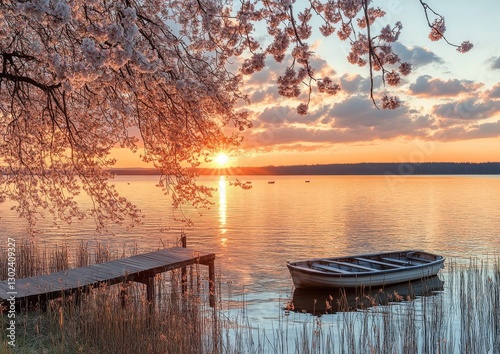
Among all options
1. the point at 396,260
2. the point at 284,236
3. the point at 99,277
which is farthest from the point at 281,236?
the point at 99,277

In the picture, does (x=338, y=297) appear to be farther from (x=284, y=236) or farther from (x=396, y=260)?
(x=284, y=236)

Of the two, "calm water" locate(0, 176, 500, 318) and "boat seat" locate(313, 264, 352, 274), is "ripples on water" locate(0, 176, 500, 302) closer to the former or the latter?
"calm water" locate(0, 176, 500, 318)

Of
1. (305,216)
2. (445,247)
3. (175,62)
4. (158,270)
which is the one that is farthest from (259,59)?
(305,216)

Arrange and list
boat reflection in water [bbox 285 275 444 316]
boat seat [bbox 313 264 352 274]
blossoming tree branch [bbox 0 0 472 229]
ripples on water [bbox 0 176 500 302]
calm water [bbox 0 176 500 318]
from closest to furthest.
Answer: blossoming tree branch [bbox 0 0 472 229] → boat reflection in water [bbox 285 275 444 316] → boat seat [bbox 313 264 352 274] → calm water [bbox 0 176 500 318] → ripples on water [bbox 0 176 500 302]

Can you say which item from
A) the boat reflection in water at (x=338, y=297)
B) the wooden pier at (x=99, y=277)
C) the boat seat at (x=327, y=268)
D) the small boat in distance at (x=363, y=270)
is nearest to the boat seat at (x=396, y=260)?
the small boat in distance at (x=363, y=270)

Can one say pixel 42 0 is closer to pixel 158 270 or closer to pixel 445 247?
pixel 158 270

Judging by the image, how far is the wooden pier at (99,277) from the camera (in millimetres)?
8789

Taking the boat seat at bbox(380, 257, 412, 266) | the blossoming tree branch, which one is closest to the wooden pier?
the blossoming tree branch

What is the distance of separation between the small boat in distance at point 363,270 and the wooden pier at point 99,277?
13.9 feet

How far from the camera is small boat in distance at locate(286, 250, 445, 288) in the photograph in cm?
1533

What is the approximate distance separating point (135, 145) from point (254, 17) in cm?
537

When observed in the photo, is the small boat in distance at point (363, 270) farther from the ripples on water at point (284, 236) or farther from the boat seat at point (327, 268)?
the ripples on water at point (284, 236)

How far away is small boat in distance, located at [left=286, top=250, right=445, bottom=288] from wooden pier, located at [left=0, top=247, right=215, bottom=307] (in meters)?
4.23

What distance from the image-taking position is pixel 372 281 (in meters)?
15.8
